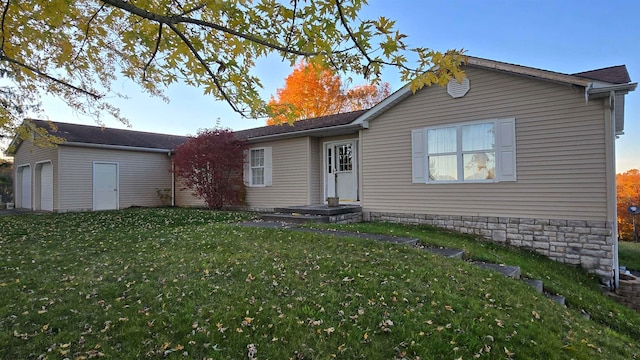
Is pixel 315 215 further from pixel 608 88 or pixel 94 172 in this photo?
pixel 94 172

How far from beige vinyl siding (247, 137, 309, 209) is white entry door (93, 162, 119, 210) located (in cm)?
666

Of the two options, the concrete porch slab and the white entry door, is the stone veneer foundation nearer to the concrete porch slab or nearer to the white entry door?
the concrete porch slab

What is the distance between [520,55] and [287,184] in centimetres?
978

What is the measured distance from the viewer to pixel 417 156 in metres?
8.67

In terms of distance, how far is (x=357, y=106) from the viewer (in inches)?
952

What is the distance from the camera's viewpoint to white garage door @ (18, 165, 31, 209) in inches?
634

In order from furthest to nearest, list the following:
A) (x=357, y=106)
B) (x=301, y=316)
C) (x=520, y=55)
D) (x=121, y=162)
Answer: (x=357, y=106), (x=121, y=162), (x=520, y=55), (x=301, y=316)

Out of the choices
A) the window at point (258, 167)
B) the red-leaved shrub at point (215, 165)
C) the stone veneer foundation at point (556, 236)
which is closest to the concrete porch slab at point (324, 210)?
the stone veneer foundation at point (556, 236)

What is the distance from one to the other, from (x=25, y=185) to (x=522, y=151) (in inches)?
814

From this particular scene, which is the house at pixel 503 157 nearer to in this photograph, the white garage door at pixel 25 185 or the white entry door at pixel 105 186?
the white entry door at pixel 105 186

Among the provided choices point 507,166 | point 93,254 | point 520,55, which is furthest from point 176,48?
point 520,55

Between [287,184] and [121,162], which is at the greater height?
[121,162]

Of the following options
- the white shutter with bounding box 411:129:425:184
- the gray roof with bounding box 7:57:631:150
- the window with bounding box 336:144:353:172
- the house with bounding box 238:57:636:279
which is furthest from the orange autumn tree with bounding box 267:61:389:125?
the white shutter with bounding box 411:129:425:184

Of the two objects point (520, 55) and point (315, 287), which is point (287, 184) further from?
point (520, 55)
